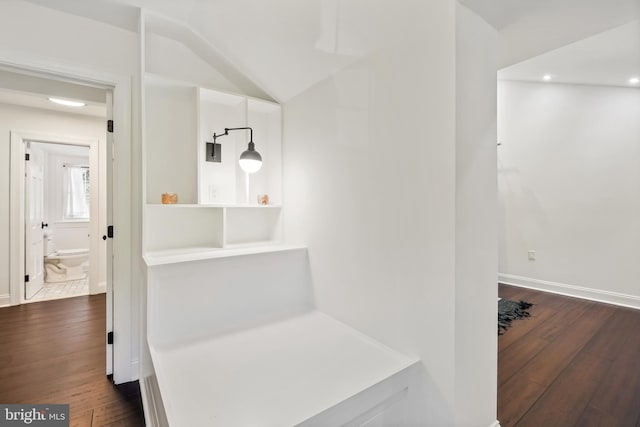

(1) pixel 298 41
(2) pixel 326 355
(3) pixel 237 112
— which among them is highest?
(1) pixel 298 41

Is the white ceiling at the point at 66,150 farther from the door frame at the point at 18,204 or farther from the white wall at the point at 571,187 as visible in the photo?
the white wall at the point at 571,187

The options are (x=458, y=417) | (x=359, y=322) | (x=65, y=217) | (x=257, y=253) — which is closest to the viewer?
(x=458, y=417)

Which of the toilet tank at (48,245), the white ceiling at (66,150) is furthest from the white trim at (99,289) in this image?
the white ceiling at (66,150)

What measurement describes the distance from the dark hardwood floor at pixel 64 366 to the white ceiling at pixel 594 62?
427cm

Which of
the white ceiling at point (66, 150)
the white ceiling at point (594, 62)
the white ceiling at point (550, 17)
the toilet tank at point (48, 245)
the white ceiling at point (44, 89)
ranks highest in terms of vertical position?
the white ceiling at point (594, 62)

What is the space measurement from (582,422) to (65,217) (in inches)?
304

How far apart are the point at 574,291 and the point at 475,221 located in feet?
11.6

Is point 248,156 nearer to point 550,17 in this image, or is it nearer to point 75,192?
point 550,17

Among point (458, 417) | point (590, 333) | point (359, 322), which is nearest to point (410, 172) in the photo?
point (359, 322)

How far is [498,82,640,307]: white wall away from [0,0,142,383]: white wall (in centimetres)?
460

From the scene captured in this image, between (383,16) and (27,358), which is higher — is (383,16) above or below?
above

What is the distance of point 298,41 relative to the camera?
5.66 feet

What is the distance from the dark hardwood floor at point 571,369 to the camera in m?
1.58

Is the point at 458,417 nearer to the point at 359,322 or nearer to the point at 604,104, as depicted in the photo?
the point at 359,322
